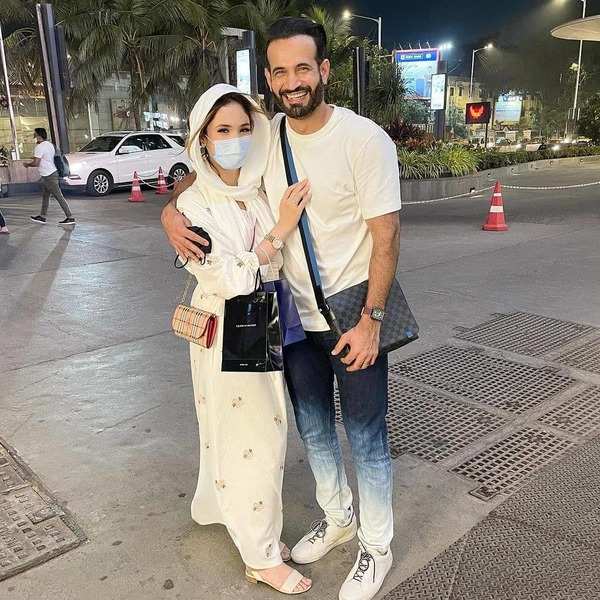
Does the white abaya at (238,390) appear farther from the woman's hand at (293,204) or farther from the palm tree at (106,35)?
the palm tree at (106,35)

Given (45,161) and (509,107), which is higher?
(509,107)

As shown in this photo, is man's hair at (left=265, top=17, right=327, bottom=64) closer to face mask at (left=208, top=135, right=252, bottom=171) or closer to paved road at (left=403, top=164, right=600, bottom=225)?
face mask at (left=208, top=135, right=252, bottom=171)

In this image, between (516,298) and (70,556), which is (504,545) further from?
(516,298)

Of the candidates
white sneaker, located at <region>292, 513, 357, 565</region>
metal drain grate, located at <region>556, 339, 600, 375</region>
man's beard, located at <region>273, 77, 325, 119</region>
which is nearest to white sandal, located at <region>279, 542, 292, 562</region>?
white sneaker, located at <region>292, 513, 357, 565</region>

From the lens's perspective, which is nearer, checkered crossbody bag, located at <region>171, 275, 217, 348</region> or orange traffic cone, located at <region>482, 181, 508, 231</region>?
checkered crossbody bag, located at <region>171, 275, 217, 348</region>

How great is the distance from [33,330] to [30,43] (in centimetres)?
2063

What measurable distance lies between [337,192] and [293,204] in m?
0.15

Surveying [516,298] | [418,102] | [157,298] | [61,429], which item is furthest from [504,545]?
[418,102]

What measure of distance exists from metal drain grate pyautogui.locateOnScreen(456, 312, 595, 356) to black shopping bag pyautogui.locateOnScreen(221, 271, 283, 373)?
3017mm

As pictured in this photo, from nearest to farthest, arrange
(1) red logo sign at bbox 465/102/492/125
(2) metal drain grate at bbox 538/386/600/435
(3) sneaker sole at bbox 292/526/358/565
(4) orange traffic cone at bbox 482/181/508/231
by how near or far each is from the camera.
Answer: (3) sneaker sole at bbox 292/526/358/565 < (2) metal drain grate at bbox 538/386/600/435 < (4) orange traffic cone at bbox 482/181/508/231 < (1) red logo sign at bbox 465/102/492/125

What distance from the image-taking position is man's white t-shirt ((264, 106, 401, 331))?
196cm

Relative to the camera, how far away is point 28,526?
264 cm

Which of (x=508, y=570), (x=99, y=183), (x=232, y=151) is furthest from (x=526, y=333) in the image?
(x=99, y=183)

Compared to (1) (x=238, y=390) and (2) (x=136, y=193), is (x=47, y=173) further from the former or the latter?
(1) (x=238, y=390)
